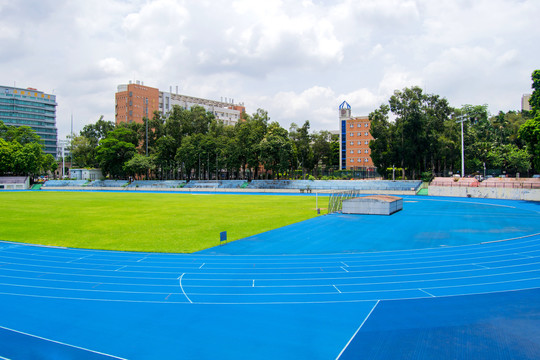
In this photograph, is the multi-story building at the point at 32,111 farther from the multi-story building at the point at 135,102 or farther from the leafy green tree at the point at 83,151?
the multi-story building at the point at 135,102

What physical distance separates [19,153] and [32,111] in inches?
2425

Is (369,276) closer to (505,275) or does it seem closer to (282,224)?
(505,275)

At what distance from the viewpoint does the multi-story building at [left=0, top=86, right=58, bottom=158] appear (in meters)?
127

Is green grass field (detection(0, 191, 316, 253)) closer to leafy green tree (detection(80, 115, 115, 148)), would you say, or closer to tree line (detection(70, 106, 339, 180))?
tree line (detection(70, 106, 339, 180))

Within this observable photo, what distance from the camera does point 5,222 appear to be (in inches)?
983

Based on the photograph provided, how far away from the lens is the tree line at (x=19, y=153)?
82.1 meters

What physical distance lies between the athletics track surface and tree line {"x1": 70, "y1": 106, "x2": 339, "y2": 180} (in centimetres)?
5814

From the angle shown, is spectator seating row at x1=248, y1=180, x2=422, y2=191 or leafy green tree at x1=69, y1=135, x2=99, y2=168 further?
leafy green tree at x1=69, y1=135, x2=99, y2=168

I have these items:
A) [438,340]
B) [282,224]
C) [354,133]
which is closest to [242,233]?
[282,224]

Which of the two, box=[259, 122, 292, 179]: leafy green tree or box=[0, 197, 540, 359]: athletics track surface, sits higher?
box=[259, 122, 292, 179]: leafy green tree

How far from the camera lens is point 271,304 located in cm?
908

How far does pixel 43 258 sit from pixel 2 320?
644cm

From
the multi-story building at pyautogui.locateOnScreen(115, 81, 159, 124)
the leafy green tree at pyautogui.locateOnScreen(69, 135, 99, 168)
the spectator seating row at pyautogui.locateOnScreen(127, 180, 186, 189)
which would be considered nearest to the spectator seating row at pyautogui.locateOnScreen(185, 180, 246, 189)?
the spectator seating row at pyautogui.locateOnScreen(127, 180, 186, 189)

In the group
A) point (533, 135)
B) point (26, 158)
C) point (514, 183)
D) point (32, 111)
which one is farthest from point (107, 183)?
point (533, 135)
